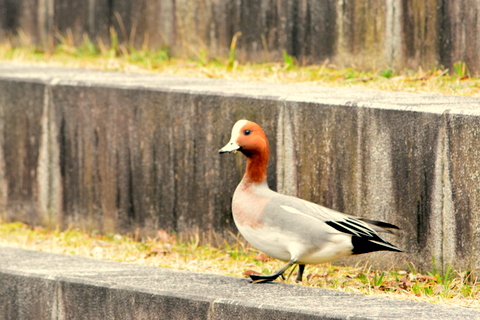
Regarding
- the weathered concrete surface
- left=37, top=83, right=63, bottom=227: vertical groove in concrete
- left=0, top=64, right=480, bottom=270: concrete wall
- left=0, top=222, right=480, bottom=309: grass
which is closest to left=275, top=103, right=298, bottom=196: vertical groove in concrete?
left=0, top=64, right=480, bottom=270: concrete wall

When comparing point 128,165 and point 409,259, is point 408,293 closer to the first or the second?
point 409,259

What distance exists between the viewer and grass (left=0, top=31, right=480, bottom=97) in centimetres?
559

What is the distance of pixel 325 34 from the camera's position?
6.20 meters

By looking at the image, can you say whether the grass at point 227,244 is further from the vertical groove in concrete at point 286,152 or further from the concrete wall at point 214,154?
the vertical groove in concrete at point 286,152

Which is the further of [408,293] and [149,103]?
[149,103]

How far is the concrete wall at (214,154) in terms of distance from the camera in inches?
177

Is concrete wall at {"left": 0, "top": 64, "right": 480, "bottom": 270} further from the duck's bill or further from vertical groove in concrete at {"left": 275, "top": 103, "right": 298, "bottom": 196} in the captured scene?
the duck's bill

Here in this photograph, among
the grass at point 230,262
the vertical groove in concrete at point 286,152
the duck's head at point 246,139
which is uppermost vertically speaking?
the duck's head at point 246,139

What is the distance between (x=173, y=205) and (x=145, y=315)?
5.23 ft

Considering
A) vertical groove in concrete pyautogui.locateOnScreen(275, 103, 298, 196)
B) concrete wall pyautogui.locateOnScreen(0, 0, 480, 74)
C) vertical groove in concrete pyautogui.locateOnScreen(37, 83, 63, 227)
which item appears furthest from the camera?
vertical groove in concrete pyautogui.locateOnScreen(37, 83, 63, 227)

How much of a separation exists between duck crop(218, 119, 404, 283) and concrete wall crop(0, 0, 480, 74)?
2072mm

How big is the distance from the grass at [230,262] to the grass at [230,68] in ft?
4.52

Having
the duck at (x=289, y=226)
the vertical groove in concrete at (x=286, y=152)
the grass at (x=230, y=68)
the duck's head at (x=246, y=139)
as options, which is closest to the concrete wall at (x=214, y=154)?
the vertical groove in concrete at (x=286, y=152)

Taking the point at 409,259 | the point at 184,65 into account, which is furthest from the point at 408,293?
the point at 184,65
